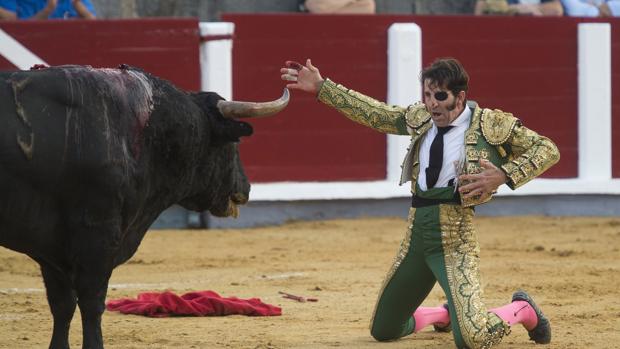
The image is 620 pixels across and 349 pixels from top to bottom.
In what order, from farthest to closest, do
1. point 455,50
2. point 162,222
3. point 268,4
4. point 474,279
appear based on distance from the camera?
point 268,4
point 455,50
point 162,222
point 474,279

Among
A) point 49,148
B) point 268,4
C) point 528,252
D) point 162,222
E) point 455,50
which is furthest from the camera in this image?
point 268,4

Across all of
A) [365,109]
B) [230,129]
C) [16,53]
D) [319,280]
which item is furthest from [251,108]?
[16,53]

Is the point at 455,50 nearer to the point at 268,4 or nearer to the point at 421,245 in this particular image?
the point at 268,4

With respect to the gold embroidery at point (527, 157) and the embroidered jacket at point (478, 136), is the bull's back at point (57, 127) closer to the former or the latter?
the embroidered jacket at point (478, 136)

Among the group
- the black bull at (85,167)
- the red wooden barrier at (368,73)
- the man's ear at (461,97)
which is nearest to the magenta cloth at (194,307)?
the black bull at (85,167)

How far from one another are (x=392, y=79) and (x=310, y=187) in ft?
2.90

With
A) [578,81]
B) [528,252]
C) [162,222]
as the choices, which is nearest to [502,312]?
[528,252]

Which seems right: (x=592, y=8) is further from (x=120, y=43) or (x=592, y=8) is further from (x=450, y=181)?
(x=450, y=181)

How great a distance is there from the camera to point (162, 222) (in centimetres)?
844

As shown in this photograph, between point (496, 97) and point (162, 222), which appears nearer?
point (162, 222)

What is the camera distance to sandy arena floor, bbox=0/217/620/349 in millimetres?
4887

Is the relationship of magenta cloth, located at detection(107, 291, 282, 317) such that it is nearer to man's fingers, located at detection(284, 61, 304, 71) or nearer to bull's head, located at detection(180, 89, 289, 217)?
bull's head, located at detection(180, 89, 289, 217)

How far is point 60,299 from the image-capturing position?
440cm

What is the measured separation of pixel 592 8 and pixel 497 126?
19.1ft
